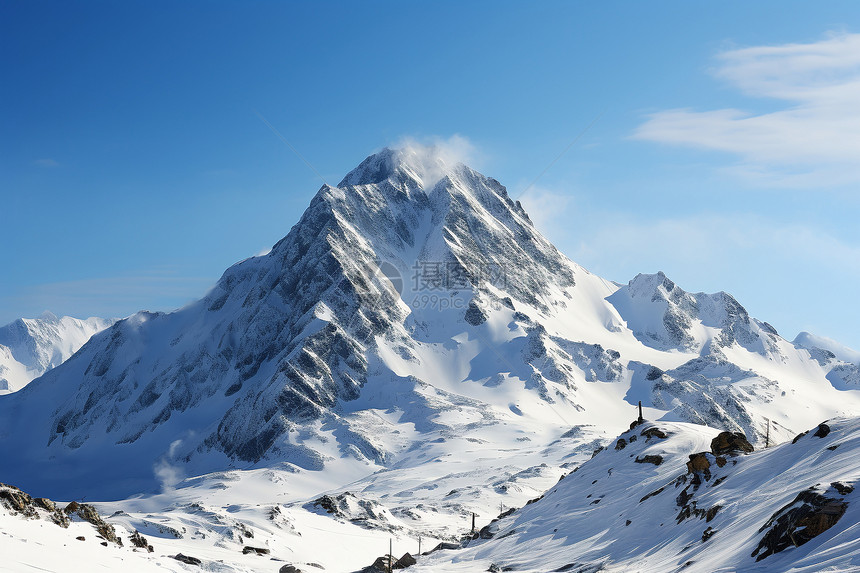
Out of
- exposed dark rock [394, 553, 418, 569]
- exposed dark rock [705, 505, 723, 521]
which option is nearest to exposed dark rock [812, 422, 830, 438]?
exposed dark rock [705, 505, 723, 521]

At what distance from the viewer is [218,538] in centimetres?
6197

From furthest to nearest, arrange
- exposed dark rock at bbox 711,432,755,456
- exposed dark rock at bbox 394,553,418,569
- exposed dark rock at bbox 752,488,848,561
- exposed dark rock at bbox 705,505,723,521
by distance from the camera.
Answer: exposed dark rock at bbox 394,553,418,569 → exposed dark rock at bbox 711,432,755,456 → exposed dark rock at bbox 705,505,723,521 → exposed dark rock at bbox 752,488,848,561

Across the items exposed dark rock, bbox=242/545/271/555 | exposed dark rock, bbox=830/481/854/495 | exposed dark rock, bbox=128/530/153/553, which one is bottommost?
exposed dark rock, bbox=830/481/854/495

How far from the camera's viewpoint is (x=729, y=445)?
4506 centimetres

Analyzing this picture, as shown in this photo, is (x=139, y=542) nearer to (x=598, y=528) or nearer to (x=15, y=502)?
(x=15, y=502)

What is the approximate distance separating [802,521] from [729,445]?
765 inches

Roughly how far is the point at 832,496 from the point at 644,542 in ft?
45.9

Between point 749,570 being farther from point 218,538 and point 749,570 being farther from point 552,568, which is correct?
point 218,538

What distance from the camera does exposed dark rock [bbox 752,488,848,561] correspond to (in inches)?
1020

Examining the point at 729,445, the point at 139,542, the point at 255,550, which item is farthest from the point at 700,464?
the point at 255,550

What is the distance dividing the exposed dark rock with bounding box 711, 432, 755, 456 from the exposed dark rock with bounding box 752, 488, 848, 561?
17.3 metres

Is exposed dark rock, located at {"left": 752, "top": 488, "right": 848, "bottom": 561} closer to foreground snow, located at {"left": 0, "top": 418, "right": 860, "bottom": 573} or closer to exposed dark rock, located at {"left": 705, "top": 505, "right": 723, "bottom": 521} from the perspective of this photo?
foreground snow, located at {"left": 0, "top": 418, "right": 860, "bottom": 573}

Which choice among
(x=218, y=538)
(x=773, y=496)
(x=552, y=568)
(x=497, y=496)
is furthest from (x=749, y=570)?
(x=497, y=496)

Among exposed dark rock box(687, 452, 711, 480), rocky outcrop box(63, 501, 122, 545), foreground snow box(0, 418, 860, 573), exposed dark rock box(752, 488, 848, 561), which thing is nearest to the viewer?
exposed dark rock box(752, 488, 848, 561)
